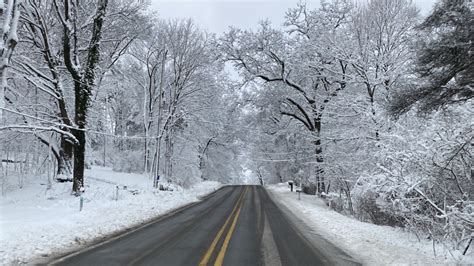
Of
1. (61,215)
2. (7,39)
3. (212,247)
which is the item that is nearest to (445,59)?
(212,247)

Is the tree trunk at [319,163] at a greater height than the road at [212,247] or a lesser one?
greater

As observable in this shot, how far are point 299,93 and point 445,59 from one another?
66.7 ft

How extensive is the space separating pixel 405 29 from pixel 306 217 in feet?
34.5

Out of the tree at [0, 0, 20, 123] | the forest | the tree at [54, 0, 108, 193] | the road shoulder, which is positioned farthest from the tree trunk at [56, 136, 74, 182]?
the road shoulder

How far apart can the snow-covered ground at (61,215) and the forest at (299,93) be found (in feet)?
4.10

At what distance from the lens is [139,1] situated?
20.9 meters

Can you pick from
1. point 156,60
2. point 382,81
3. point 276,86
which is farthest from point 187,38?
point 382,81

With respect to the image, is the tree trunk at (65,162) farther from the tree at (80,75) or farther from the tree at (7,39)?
the tree at (7,39)

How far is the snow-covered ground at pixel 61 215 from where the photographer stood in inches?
336

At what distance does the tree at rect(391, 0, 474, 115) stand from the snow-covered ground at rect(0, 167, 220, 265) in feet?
28.7

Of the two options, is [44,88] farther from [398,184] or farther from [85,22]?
[398,184]

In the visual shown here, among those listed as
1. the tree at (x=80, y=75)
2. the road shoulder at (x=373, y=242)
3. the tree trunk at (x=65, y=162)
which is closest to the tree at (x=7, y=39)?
the tree at (x=80, y=75)

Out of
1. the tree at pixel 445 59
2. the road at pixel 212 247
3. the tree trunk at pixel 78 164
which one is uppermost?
the tree at pixel 445 59

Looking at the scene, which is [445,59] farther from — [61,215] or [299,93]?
[299,93]
